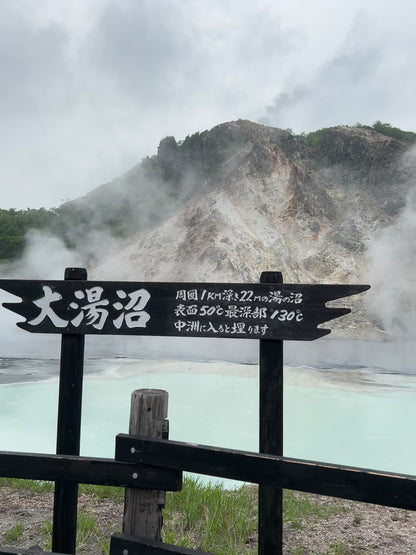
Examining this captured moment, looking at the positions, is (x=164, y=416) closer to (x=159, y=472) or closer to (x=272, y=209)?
(x=159, y=472)

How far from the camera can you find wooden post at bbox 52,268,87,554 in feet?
7.82

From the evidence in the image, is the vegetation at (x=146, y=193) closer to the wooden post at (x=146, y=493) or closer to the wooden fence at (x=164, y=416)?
the wooden fence at (x=164, y=416)

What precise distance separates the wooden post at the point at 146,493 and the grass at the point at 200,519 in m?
0.93

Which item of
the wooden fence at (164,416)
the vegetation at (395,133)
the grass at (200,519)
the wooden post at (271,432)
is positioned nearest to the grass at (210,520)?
the grass at (200,519)

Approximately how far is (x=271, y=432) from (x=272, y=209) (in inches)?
1413

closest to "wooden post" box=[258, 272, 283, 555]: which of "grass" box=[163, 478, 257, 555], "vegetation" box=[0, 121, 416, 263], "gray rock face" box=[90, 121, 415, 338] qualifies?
"grass" box=[163, 478, 257, 555]

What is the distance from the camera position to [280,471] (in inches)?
72.3

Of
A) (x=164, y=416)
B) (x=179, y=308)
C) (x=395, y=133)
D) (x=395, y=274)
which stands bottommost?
(x=164, y=416)

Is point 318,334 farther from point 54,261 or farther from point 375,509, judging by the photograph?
point 54,261

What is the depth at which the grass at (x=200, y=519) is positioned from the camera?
9.68 feet

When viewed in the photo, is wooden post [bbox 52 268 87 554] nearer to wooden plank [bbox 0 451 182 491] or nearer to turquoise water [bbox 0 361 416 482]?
wooden plank [bbox 0 451 182 491]

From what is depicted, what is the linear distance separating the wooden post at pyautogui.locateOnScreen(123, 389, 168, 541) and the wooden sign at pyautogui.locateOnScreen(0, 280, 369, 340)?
1.65 ft

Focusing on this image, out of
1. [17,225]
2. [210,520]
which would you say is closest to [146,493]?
[210,520]

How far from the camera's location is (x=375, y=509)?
3789 millimetres
